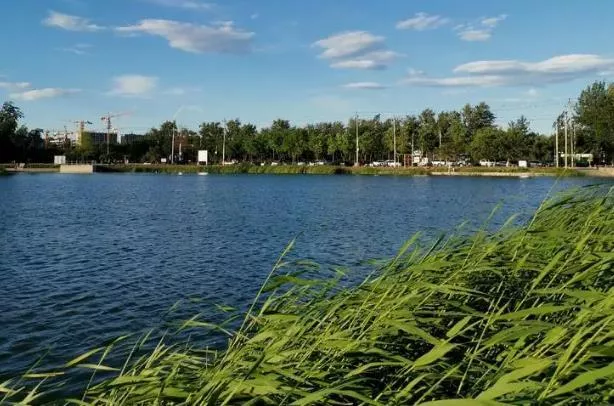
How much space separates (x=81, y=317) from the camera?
12.8 meters

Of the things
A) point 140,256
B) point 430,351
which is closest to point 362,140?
point 140,256

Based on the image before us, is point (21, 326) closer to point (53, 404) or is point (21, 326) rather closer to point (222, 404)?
point (53, 404)

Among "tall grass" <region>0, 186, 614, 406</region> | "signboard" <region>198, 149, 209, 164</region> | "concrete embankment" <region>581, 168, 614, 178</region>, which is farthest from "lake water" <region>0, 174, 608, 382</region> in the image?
"signboard" <region>198, 149, 209, 164</region>

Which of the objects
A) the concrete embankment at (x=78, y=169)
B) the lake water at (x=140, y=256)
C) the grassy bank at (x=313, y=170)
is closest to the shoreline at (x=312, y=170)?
the grassy bank at (x=313, y=170)

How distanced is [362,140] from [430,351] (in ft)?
476

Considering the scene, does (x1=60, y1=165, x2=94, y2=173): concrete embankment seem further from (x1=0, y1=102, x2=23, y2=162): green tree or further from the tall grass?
the tall grass

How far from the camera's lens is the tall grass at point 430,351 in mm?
3729

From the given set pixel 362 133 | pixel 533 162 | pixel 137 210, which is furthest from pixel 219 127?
pixel 137 210

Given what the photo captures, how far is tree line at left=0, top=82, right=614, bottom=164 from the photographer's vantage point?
4995 inches

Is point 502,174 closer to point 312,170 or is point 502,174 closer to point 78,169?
point 312,170

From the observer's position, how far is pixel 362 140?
148 meters

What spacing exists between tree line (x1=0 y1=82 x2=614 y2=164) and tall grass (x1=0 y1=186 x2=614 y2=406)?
123 meters

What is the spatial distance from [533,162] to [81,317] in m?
136

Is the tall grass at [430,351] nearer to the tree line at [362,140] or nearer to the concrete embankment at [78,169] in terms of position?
the tree line at [362,140]
